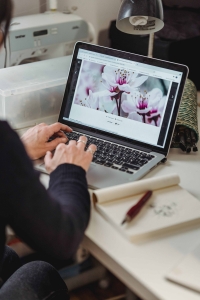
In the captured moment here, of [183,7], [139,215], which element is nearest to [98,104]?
[139,215]

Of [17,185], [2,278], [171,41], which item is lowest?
[2,278]

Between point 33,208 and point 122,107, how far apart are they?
55 centimetres

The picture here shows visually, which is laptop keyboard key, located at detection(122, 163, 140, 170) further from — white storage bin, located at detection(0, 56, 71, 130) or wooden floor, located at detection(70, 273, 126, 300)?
wooden floor, located at detection(70, 273, 126, 300)

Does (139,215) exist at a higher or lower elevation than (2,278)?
higher

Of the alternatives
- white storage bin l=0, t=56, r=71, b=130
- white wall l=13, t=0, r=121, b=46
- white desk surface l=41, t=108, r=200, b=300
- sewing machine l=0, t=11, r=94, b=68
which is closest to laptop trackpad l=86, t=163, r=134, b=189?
white desk surface l=41, t=108, r=200, b=300

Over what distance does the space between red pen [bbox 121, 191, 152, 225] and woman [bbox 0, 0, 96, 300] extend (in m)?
0.08

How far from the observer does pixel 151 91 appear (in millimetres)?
1140

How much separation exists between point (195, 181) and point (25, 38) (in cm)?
94

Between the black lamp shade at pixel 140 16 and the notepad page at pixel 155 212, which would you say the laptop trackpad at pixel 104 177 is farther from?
the black lamp shade at pixel 140 16

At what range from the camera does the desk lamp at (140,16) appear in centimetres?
120

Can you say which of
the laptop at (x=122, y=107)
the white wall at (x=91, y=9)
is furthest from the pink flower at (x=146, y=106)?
the white wall at (x=91, y=9)

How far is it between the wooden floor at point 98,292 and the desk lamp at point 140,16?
3.22 ft

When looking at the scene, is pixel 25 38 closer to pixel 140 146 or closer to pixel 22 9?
pixel 22 9

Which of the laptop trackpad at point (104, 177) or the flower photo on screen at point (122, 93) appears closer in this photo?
the laptop trackpad at point (104, 177)
